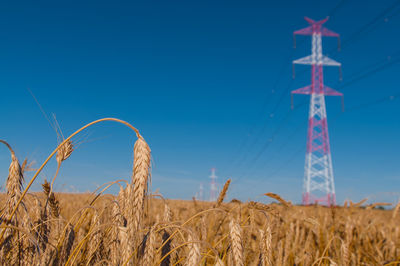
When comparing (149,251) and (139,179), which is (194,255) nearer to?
(149,251)

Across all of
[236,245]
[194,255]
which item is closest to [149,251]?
[194,255]

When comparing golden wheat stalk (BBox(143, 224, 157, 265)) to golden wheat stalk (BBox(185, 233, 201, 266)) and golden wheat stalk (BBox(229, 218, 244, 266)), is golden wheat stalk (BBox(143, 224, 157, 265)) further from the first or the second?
golden wheat stalk (BBox(229, 218, 244, 266))

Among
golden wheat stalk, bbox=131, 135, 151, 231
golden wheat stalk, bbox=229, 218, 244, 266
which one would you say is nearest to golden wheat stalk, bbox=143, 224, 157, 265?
golden wheat stalk, bbox=131, 135, 151, 231

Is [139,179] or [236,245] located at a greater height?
[139,179]

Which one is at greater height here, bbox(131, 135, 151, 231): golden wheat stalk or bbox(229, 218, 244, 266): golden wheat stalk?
bbox(131, 135, 151, 231): golden wheat stalk

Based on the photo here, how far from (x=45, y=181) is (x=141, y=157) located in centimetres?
91

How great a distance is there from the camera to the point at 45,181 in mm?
1891

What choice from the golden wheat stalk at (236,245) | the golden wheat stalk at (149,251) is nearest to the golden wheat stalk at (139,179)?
the golden wheat stalk at (149,251)

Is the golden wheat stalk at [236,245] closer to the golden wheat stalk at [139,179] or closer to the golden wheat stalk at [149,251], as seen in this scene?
the golden wheat stalk at [149,251]

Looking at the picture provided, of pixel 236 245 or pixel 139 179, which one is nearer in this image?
pixel 139 179

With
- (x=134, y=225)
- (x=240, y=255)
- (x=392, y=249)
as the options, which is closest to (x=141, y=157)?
(x=134, y=225)

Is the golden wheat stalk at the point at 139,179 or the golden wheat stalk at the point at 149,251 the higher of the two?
the golden wheat stalk at the point at 139,179

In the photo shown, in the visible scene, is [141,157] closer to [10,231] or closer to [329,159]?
[10,231]

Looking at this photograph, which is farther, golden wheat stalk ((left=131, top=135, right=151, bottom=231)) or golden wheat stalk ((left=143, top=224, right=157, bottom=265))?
golden wheat stalk ((left=143, top=224, right=157, bottom=265))
